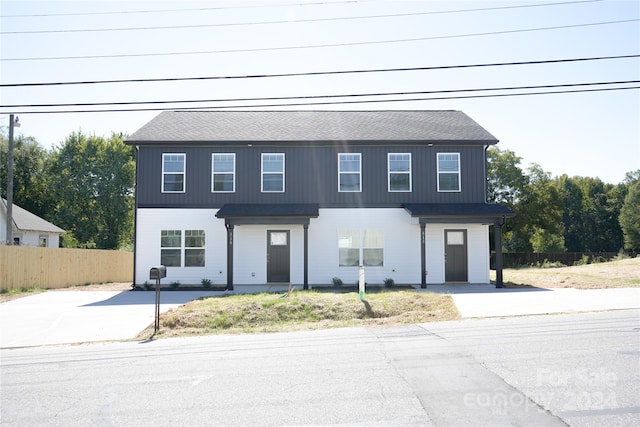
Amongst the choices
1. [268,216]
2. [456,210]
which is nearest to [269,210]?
[268,216]

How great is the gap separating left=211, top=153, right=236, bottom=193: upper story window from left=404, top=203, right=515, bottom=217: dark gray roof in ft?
23.3

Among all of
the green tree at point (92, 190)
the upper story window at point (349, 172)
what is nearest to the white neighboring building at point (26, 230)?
the green tree at point (92, 190)

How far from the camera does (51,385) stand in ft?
22.4

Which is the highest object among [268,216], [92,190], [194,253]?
[92,190]

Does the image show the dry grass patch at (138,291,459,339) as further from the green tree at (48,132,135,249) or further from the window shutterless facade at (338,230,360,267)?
the green tree at (48,132,135,249)

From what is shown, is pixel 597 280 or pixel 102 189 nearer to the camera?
pixel 597 280

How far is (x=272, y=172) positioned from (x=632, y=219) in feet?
171

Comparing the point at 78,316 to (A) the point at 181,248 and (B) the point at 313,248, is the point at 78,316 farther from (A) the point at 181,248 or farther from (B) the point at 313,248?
(B) the point at 313,248

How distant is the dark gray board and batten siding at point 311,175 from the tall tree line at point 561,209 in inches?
979

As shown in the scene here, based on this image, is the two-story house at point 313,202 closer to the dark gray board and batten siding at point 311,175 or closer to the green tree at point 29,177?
the dark gray board and batten siding at point 311,175

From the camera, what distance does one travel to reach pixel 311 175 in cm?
2069

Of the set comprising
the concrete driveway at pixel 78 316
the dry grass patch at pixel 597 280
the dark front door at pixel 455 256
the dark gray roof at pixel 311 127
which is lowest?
the concrete driveway at pixel 78 316

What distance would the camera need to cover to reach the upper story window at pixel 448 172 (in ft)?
67.8

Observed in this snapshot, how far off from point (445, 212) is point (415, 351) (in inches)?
454
